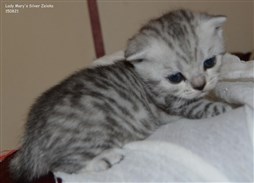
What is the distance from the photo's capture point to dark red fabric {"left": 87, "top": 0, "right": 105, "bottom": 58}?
2102 mm

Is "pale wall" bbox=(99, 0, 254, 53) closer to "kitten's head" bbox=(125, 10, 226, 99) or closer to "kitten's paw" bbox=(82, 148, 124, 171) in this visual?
"kitten's head" bbox=(125, 10, 226, 99)

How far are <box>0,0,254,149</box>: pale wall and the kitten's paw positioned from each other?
1.12 meters

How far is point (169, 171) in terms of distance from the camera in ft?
2.42

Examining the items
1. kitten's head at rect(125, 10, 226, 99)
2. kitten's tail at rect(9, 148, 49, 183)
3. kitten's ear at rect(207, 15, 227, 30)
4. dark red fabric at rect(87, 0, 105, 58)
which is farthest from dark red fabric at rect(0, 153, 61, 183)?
dark red fabric at rect(87, 0, 105, 58)

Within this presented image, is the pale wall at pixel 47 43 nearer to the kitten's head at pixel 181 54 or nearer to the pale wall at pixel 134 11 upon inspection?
the pale wall at pixel 134 11

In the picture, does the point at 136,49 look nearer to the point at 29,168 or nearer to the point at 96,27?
the point at 29,168

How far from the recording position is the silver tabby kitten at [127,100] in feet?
2.98

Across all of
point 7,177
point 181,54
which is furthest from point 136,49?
point 7,177

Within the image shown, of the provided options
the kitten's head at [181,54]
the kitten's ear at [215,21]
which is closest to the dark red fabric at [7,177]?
the kitten's head at [181,54]

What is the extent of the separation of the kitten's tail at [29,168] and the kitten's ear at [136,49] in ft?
1.06

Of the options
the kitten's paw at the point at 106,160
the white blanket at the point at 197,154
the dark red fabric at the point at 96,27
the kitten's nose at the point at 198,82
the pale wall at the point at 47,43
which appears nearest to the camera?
the white blanket at the point at 197,154

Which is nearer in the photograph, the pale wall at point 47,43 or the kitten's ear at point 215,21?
the kitten's ear at point 215,21

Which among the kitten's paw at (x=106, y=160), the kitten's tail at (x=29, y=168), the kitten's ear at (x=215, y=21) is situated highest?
the kitten's ear at (x=215, y=21)

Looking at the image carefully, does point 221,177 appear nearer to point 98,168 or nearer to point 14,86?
point 98,168
